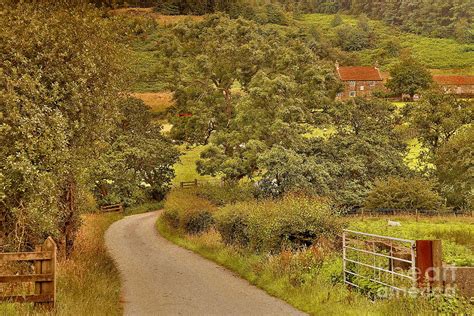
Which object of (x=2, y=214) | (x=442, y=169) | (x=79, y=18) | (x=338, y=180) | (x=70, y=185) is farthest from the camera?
(x=442, y=169)

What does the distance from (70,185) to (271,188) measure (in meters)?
20.1

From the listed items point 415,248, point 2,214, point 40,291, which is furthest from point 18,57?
point 415,248

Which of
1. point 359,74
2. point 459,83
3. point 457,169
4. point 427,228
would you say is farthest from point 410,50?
point 427,228

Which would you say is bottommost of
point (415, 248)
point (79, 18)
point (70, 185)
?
point (415, 248)

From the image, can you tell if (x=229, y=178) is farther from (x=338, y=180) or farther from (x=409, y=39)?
(x=409, y=39)

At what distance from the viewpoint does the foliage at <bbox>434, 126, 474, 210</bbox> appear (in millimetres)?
48844

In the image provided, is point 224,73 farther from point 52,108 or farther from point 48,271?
point 48,271

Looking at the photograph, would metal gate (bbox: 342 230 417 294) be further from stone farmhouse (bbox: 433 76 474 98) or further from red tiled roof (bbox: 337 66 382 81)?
red tiled roof (bbox: 337 66 382 81)

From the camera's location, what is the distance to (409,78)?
10162cm

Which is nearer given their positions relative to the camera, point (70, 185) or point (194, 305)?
point (194, 305)

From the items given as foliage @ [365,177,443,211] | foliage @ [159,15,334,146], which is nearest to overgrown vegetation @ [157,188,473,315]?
foliage @ [365,177,443,211]

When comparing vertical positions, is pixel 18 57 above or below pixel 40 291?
above

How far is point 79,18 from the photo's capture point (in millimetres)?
18938

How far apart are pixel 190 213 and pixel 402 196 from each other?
22254 mm
